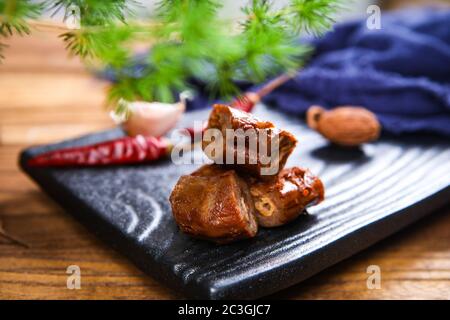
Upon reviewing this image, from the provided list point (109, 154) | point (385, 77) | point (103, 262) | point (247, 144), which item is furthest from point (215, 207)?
point (385, 77)

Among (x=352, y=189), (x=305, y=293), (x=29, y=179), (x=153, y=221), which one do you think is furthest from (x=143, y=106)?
(x=305, y=293)

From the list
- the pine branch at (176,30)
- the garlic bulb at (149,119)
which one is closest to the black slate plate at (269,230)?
the garlic bulb at (149,119)

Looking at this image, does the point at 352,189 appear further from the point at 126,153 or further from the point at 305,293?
the point at 126,153

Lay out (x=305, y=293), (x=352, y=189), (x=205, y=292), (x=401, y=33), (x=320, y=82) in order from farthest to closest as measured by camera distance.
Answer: (x=401, y=33)
(x=320, y=82)
(x=352, y=189)
(x=305, y=293)
(x=205, y=292)

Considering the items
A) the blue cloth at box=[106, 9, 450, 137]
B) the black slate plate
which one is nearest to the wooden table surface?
the black slate plate

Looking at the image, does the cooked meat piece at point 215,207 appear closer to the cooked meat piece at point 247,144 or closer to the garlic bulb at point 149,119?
the cooked meat piece at point 247,144

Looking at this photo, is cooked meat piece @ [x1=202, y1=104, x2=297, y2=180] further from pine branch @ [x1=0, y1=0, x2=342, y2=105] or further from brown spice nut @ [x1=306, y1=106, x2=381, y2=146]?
brown spice nut @ [x1=306, y1=106, x2=381, y2=146]
